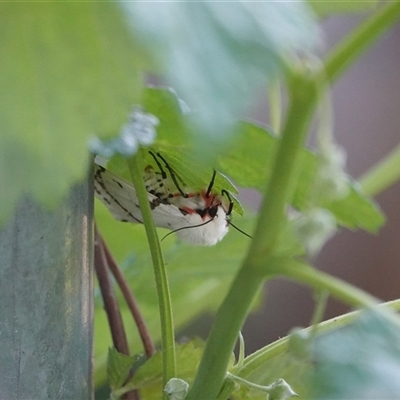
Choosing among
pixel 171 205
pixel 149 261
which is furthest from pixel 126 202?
pixel 149 261

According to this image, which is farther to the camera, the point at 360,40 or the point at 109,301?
the point at 109,301

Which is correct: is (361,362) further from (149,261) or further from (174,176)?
(149,261)

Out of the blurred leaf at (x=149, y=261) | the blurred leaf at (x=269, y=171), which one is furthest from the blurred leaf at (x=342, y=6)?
the blurred leaf at (x=149, y=261)

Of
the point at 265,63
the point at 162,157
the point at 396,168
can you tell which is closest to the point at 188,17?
the point at 265,63

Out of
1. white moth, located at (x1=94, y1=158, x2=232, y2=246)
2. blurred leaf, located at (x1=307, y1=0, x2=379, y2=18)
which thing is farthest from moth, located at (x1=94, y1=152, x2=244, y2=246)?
blurred leaf, located at (x1=307, y1=0, x2=379, y2=18)

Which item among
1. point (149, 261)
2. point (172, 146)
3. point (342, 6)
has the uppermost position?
point (342, 6)

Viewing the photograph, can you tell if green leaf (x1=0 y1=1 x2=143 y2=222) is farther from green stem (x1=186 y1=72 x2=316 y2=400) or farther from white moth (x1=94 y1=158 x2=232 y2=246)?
white moth (x1=94 y1=158 x2=232 y2=246)

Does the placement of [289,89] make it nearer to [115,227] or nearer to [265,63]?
[265,63]
